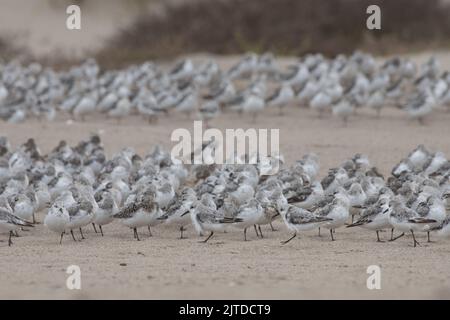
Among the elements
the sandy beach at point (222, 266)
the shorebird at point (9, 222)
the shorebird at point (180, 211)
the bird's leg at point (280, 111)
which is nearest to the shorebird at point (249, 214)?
the sandy beach at point (222, 266)

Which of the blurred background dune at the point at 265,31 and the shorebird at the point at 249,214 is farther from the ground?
the blurred background dune at the point at 265,31

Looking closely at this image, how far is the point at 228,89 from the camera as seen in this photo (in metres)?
24.3

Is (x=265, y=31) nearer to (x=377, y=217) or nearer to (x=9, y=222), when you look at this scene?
(x=377, y=217)

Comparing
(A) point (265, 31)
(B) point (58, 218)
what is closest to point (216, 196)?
(B) point (58, 218)

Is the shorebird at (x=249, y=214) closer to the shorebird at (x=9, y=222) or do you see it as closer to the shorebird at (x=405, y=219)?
the shorebird at (x=405, y=219)

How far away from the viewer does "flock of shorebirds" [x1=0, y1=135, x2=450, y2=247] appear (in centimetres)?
1289

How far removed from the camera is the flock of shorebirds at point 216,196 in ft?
42.3

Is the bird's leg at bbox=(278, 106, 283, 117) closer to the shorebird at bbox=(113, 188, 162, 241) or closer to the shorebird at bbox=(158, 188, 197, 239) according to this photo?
the shorebird at bbox=(158, 188, 197, 239)

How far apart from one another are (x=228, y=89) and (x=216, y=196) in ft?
34.8

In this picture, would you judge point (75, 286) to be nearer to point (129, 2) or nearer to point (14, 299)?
point (14, 299)

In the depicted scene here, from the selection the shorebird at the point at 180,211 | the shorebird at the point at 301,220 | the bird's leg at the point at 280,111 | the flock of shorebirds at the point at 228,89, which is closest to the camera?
the shorebird at the point at 301,220

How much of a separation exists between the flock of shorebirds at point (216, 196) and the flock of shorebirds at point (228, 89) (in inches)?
223
